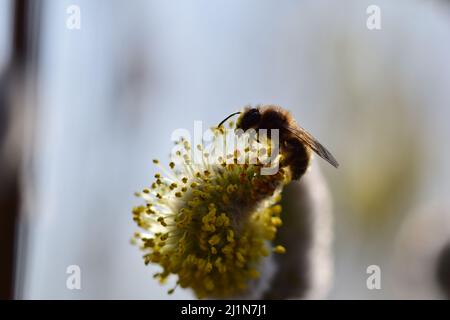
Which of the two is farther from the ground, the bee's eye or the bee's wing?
the bee's eye

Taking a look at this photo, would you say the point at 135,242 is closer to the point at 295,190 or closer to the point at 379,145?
the point at 295,190

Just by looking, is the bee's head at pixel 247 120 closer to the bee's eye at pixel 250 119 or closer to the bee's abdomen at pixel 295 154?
the bee's eye at pixel 250 119

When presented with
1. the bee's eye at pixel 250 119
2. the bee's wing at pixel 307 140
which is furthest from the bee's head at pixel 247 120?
the bee's wing at pixel 307 140

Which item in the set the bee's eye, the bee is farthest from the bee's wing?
the bee's eye

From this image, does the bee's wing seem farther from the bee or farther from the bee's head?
the bee's head

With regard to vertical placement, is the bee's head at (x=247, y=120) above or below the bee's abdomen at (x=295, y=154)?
above

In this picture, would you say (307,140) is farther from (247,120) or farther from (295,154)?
(247,120)
